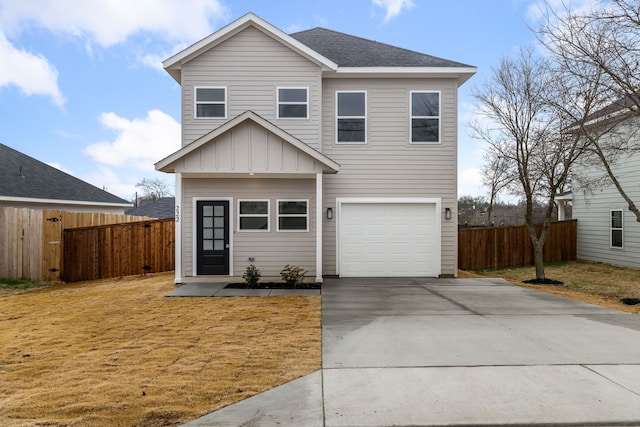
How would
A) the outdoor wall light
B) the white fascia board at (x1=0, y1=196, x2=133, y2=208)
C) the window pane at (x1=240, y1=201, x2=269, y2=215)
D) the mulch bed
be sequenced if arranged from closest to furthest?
the mulch bed < the window pane at (x1=240, y1=201, x2=269, y2=215) < the outdoor wall light < the white fascia board at (x1=0, y1=196, x2=133, y2=208)

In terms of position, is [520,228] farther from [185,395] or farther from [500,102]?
[185,395]

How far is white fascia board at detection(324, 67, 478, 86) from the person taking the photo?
11430 mm

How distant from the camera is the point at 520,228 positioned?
17.0 metres

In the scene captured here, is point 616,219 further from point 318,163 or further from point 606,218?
point 318,163

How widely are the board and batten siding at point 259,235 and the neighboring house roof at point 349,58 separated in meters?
3.45

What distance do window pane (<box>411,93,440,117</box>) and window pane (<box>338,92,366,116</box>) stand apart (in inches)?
60.9

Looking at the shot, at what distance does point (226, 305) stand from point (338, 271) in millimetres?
4457

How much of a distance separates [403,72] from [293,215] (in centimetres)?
518

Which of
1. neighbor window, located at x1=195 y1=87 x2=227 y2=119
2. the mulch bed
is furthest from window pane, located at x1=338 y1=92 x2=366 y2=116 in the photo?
the mulch bed

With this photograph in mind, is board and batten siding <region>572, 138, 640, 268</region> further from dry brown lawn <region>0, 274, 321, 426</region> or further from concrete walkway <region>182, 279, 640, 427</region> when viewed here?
dry brown lawn <region>0, 274, 321, 426</region>

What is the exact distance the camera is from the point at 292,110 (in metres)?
11.4

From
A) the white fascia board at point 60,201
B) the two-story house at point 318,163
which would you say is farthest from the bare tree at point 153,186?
the two-story house at point 318,163

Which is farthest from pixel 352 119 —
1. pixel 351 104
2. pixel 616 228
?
pixel 616 228

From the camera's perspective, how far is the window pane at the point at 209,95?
11289 millimetres
